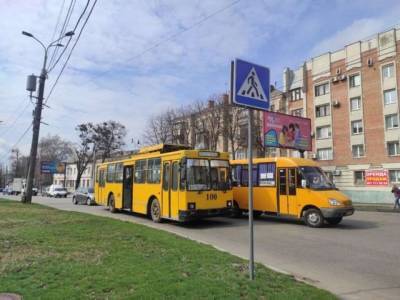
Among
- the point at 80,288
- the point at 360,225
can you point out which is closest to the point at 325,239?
the point at 360,225

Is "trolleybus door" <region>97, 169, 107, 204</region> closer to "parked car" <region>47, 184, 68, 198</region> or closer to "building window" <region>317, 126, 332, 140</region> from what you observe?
"building window" <region>317, 126, 332, 140</region>

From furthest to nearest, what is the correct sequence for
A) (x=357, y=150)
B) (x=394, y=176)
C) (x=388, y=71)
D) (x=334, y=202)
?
(x=357, y=150) → (x=388, y=71) → (x=394, y=176) → (x=334, y=202)

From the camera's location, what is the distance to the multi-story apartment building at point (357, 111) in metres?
37.9

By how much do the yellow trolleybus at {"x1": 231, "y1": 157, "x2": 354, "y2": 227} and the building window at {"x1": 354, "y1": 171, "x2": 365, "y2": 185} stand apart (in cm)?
2715

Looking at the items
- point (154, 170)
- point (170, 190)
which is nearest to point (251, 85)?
point (170, 190)

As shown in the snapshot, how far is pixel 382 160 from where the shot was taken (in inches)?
1512

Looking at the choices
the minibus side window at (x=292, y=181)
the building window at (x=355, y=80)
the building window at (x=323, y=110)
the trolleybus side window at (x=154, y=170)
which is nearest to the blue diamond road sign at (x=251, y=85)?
the minibus side window at (x=292, y=181)

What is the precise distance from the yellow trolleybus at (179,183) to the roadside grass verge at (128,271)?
4270mm

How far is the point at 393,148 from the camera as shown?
3791 cm

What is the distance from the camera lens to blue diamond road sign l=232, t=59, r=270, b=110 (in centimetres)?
581

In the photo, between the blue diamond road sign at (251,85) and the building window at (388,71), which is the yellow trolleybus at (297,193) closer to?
the blue diamond road sign at (251,85)

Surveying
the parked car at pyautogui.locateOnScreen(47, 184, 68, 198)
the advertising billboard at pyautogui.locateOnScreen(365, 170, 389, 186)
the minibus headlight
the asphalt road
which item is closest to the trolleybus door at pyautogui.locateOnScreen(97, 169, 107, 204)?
the asphalt road

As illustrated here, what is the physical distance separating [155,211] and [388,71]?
3275cm

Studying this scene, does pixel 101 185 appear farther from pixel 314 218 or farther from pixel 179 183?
pixel 314 218
